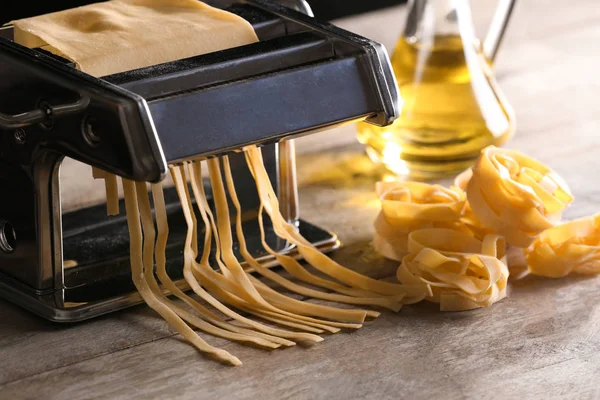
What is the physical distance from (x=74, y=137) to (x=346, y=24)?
0.85m

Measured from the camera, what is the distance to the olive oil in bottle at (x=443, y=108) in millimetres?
1180

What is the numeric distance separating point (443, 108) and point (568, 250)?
0.25 m

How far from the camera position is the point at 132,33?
0.92 metres

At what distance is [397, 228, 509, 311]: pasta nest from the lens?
37.2 inches

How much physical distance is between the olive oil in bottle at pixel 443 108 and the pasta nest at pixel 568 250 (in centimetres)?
20

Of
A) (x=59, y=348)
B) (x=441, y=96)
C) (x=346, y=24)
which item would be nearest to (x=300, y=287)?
(x=59, y=348)

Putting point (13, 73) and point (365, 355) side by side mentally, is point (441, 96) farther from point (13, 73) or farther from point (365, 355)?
point (13, 73)

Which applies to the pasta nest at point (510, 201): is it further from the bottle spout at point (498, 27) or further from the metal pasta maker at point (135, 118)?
the bottle spout at point (498, 27)

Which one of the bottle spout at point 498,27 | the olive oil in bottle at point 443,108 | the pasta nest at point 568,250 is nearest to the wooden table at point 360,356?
the pasta nest at point 568,250

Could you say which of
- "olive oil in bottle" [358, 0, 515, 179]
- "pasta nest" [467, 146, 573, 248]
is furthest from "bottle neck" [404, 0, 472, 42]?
"pasta nest" [467, 146, 573, 248]

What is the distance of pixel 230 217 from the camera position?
1054 millimetres

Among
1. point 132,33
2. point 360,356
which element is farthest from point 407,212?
point 132,33

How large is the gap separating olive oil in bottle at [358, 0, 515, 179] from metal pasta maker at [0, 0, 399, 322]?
22 centimetres

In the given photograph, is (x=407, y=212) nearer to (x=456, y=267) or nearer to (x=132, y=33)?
(x=456, y=267)
